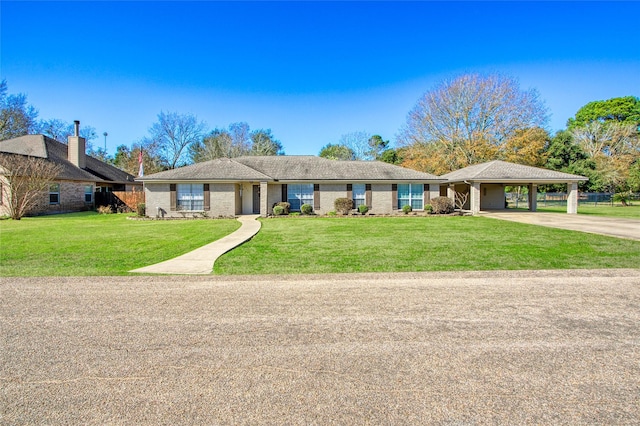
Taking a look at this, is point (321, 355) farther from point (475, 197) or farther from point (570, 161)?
point (570, 161)

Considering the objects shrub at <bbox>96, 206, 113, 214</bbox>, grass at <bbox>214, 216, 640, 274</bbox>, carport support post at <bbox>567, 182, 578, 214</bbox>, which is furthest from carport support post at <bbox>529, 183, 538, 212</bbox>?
shrub at <bbox>96, 206, 113, 214</bbox>

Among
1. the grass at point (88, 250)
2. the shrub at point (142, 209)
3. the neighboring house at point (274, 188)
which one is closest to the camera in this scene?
the grass at point (88, 250)

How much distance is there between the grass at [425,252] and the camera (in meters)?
7.79

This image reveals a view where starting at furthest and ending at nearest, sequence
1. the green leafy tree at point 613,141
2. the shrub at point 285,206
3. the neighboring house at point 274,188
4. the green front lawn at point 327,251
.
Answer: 1. the green leafy tree at point 613,141
2. the shrub at point 285,206
3. the neighboring house at point 274,188
4. the green front lawn at point 327,251

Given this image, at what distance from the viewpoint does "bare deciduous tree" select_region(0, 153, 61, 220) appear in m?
20.2

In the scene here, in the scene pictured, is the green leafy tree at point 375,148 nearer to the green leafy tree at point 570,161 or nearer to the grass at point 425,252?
the green leafy tree at point 570,161

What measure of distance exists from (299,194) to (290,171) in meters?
2.14

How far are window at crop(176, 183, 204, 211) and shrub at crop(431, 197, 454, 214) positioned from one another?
15717 mm

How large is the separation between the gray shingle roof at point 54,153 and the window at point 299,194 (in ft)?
53.1

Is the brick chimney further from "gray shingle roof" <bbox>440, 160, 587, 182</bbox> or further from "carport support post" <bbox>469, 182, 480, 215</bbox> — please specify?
"carport support post" <bbox>469, 182, 480, 215</bbox>

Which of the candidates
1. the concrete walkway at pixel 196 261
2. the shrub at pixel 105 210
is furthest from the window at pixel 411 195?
the shrub at pixel 105 210

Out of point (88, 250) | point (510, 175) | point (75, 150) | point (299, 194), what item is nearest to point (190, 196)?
point (299, 194)

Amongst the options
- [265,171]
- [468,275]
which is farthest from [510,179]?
[468,275]

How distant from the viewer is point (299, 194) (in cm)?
2411
